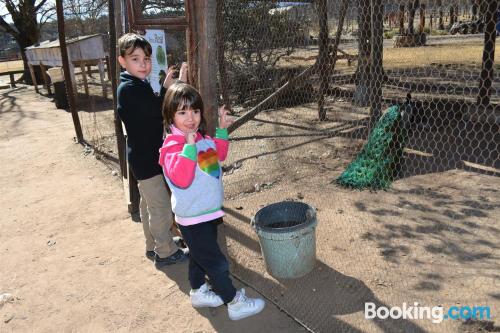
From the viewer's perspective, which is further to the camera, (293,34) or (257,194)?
(293,34)

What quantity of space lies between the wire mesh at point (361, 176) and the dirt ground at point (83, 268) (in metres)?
0.56

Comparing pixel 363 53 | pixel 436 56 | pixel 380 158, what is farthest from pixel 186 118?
pixel 436 56

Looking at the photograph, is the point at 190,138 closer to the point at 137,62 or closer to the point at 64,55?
the point at 137,62

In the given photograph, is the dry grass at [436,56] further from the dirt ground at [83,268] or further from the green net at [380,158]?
the dirt ground at [83,268]

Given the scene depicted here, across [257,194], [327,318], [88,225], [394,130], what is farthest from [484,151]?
[88,225]

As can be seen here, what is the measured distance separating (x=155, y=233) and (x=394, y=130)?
3.11 meters

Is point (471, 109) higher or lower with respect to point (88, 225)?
higher

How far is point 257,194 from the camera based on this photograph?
186 inches

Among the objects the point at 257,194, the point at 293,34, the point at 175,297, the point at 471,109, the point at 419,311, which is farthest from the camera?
the point at 293,34

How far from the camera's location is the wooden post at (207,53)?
3.07 meters

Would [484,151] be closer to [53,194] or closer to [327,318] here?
[327,318]

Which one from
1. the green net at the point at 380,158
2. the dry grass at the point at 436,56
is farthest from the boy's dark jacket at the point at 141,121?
the dry grass at the point at 436,56

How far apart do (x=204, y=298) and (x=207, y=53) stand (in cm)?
175

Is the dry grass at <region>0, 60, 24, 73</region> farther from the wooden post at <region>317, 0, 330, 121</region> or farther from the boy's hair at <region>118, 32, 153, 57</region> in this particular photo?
the boy's hair at <region>118, 32, 153, 57</region>
